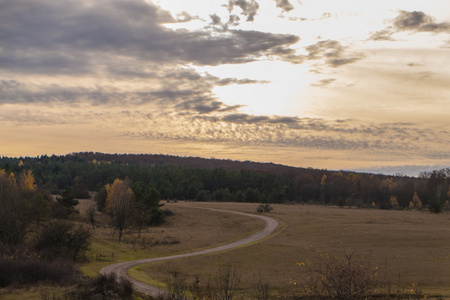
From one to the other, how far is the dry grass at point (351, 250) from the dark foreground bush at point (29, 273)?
9.11m

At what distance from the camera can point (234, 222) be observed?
271 ft

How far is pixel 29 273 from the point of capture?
95.0 ft

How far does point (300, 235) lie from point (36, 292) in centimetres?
4452

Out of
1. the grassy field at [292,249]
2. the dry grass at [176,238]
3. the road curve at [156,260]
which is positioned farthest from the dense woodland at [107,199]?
the grassy field at [292,249]

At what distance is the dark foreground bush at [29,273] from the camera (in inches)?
1082

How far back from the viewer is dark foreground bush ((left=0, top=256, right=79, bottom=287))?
27.5m

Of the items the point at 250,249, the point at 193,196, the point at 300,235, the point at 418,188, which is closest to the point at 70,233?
the point at 250,249

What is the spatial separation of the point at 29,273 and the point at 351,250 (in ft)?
116

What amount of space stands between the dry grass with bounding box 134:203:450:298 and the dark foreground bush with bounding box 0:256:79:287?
9.11 meters

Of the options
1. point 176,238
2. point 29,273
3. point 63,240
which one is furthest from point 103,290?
point 176,238

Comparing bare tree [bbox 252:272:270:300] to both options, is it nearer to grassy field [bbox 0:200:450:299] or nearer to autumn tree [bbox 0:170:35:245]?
grassy field [bbox 0:200:450:299]

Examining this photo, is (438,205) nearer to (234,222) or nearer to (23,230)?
(234,222)

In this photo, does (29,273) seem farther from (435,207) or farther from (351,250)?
(435,207)

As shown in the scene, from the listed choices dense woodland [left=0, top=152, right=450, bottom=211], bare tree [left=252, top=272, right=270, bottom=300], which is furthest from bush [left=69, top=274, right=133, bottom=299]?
dense woodland [left=0, top=152, right=450, bottom=211]
